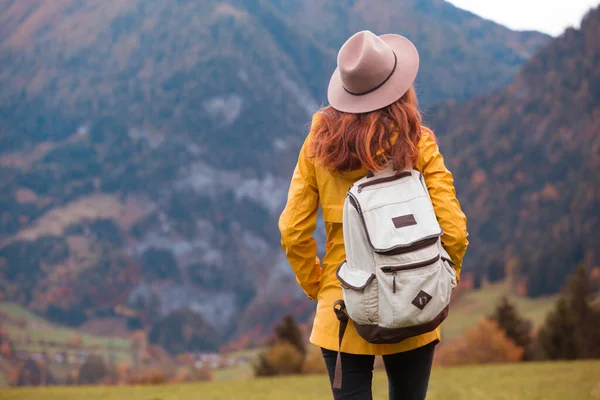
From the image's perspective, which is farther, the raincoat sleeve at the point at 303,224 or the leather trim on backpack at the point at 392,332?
the raincoat sleeve at the point at 303,224

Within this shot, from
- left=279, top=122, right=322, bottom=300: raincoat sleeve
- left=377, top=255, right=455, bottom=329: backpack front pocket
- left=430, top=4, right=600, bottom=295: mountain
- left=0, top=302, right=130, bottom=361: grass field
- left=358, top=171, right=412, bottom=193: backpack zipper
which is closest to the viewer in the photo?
left=377, top=255, right=455, bottom=329: backpack front pocket

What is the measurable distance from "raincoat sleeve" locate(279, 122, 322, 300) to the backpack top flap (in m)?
0.29

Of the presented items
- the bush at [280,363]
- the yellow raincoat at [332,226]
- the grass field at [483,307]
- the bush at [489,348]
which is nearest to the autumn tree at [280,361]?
the bush at [280,363]

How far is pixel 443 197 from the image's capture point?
2.97m

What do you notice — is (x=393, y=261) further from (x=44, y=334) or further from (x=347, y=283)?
(x=44, y=334)

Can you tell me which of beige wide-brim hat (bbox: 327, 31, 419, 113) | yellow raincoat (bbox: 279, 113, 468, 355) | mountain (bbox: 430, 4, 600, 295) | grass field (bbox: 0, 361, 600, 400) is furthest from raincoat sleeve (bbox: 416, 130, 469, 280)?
mountain (bbox: 430, 4, 600, 295)

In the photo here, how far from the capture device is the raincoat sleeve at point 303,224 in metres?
3.14

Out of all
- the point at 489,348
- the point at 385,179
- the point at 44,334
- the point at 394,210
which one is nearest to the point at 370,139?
the point at 385,179

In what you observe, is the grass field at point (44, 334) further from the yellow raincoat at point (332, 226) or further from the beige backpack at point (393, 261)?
the beige backpack at point (393, 261)

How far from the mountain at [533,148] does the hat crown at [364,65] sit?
401 ft

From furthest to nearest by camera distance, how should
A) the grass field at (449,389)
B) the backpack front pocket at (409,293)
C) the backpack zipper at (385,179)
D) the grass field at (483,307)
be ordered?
1. the grass field at (483,307)
2. the grass field at (449,389)
3. the backpack zipper at (385,179)
4. the backpack front pocket at (409,293)

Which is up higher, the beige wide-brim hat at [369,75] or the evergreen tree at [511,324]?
the beige wide-brim hat at [369,75]

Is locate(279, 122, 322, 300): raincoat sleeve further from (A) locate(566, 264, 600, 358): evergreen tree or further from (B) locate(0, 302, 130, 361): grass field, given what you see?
(B) locate(0, 302, 130, 361): grass field

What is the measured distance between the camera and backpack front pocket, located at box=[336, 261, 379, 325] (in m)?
2.84
